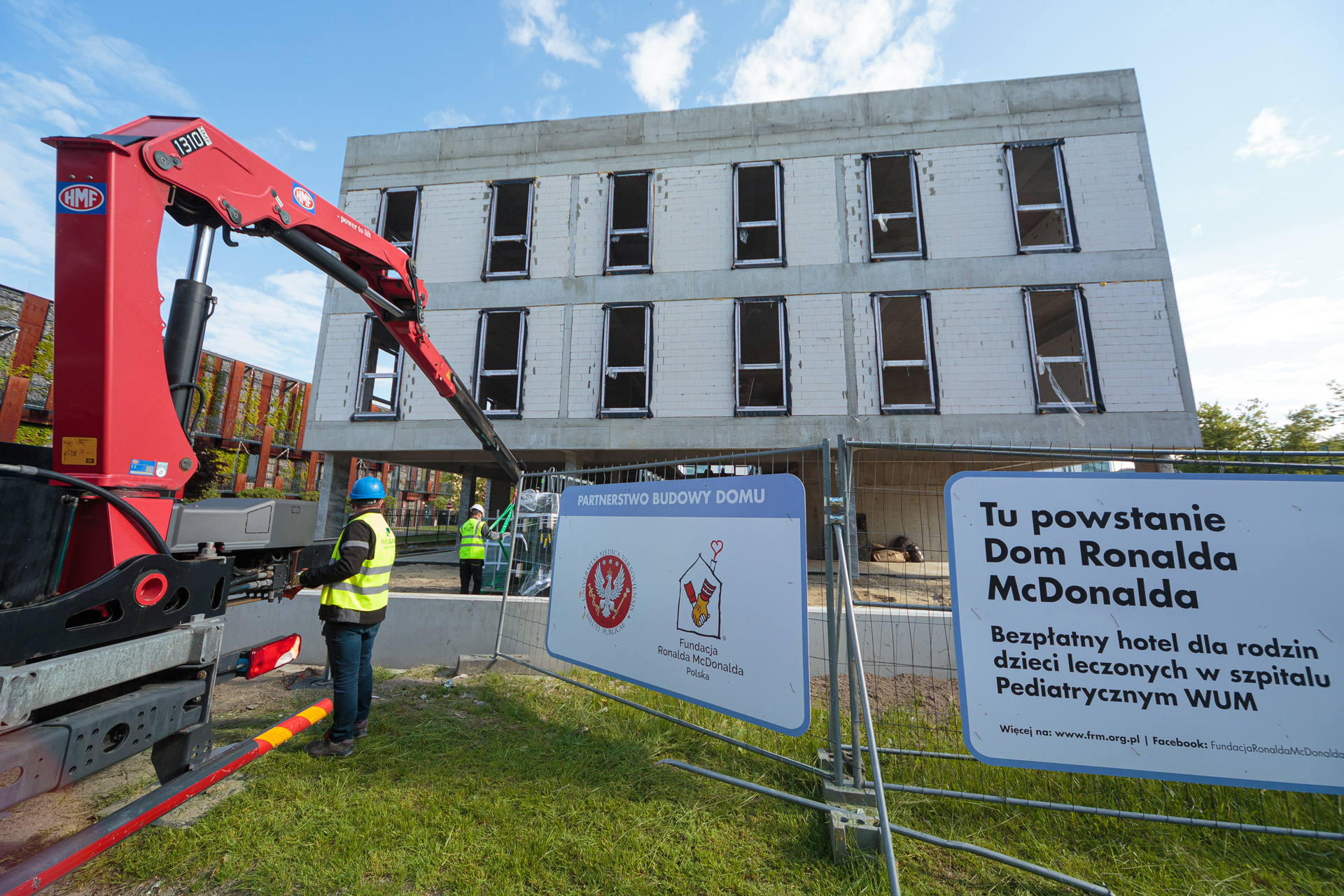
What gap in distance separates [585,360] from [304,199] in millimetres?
7510

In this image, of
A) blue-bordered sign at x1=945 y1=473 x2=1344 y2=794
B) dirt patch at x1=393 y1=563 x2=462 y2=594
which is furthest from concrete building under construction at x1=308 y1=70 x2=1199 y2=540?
blue-bordered sign at x1=945 y1=473 x2=1344 y2=794

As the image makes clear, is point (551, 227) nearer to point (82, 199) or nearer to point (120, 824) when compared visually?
point (82, 199)

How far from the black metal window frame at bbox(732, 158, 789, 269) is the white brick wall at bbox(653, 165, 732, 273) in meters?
0.11

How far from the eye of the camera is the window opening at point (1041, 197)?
11008 mm

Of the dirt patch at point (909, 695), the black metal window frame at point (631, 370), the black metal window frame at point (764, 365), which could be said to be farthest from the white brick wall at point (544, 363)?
the dirt patch at point (909, 695)

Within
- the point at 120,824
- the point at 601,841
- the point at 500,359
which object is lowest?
the point at 601,841

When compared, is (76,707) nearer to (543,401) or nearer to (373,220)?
(543,401)

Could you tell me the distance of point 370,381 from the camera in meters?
12.8

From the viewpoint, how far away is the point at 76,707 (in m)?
2.38

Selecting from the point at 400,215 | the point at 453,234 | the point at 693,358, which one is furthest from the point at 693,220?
the point at 400,215

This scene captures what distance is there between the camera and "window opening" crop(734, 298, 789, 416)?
438 inches

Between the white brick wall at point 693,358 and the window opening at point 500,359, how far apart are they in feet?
10.4

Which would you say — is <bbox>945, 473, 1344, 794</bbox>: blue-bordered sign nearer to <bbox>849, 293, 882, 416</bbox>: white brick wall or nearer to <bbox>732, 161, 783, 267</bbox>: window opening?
<bbox>849, 293, 882, 416</bbox>: white brick wall

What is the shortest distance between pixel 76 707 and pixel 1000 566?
462cm
